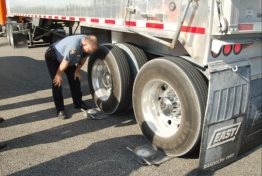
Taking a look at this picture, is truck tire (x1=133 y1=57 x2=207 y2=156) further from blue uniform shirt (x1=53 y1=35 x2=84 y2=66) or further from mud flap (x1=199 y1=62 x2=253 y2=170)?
blue uniform shirt (x1=53 y1=35 x2=84 y2=66)

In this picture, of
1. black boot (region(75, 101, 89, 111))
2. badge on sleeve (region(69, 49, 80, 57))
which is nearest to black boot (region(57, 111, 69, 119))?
black boot (region(75, 101, 89, 111))

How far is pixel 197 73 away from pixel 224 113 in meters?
0.45

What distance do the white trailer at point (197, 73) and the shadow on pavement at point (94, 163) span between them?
0.40 m

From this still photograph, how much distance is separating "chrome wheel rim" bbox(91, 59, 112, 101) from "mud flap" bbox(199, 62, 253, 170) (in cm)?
202

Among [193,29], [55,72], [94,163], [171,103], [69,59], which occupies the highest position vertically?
[193,29]

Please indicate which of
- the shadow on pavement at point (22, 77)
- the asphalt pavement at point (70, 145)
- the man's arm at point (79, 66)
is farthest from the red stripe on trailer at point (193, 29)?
the shadow on pavement at point (22, 77)

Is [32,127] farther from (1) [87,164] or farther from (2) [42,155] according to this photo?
(1) [87,164]

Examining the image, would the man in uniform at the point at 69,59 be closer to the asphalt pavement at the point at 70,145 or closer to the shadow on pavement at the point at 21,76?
the asphalt pavement at the point at 70,145

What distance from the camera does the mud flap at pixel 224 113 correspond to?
3199 mm

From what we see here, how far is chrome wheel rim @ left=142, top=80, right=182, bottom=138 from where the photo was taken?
152 inches

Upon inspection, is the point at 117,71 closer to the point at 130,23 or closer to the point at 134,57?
the point at 134,57

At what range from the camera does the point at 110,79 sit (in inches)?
192

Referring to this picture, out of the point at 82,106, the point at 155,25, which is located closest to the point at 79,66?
the point at 82,106

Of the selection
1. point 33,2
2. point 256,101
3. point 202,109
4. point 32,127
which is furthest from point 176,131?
point 33,2
